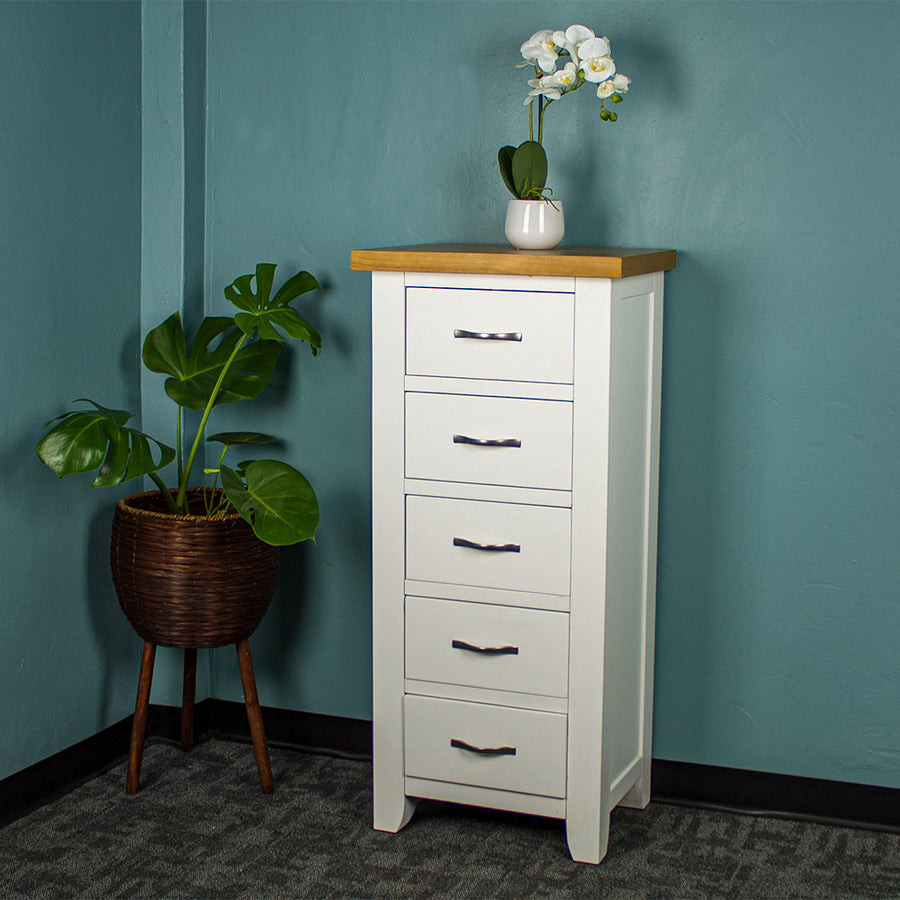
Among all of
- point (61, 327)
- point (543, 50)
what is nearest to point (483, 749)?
point (61, 327)

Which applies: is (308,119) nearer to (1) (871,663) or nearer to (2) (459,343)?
(2) (459,343)

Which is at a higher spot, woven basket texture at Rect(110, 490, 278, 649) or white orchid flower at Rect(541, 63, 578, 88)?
white orchid flower at Rect(541, 63, 578, 88)

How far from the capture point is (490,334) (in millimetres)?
2201

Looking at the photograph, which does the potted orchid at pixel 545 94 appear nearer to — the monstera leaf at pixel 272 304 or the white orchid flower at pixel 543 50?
the white orchid flower at pixel 543 50

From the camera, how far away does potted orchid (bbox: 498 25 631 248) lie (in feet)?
7.37

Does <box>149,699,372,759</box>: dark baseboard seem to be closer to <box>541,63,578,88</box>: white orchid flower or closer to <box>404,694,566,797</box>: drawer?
<box>404,694,566,797</box>: drawer

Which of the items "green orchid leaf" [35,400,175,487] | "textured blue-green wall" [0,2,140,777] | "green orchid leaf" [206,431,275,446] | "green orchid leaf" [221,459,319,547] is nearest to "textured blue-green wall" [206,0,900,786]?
"green orchid leaf" [206,431,275,446]

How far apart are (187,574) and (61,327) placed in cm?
61

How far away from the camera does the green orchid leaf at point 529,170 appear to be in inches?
91.4

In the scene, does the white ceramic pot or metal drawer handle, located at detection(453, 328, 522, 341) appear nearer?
metal drawer handle, located at detection(453, 328, 522, 341)

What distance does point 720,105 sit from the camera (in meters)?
2.40

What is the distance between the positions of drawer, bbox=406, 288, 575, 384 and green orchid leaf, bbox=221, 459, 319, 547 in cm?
34

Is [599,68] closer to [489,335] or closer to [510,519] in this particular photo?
[489,335]

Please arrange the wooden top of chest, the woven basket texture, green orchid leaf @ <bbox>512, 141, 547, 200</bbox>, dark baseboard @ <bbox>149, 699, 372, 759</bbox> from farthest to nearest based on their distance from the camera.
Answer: dark baseboard @ <bbox>149, 699, 372, 759</bbox> < the woven basket texture < green orchid leaf @ <bbox>512, 141, 547, 200</bbox> < the wooden top of chest
